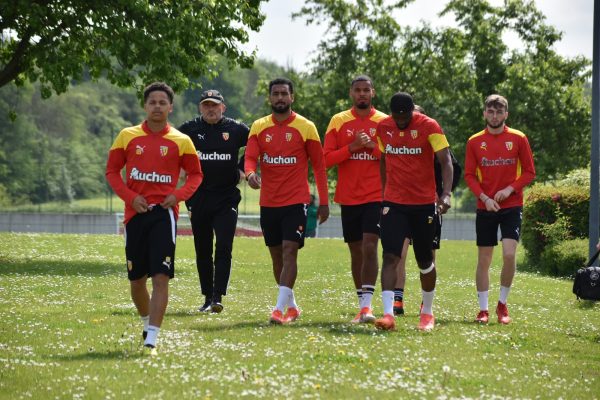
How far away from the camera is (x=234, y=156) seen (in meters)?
13.0

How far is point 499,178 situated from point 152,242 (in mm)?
4284

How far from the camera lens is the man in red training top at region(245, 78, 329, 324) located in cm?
1170

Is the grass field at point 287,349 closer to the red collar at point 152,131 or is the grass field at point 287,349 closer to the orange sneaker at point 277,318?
the orange sneaker at point 277,318

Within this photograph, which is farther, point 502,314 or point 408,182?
point 502,314

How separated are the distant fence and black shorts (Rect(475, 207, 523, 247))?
45.3 meters

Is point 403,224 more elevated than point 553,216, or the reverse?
point 553,216

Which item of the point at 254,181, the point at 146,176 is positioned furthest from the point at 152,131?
the point at 254,181

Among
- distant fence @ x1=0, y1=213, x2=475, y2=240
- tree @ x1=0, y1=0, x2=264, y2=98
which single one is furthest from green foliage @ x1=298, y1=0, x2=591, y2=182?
tree @ x1=0, y1=0, x2=264, y2=98

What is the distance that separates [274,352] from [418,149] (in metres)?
2.91

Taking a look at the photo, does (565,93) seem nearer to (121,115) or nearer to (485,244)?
(485,244)

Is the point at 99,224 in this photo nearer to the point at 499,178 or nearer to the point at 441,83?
the point at 441,83

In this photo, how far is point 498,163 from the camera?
40.2 feet

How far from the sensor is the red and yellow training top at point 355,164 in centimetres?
1205

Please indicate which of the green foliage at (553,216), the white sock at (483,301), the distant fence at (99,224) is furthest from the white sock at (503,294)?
the distant fence at (99,224)
